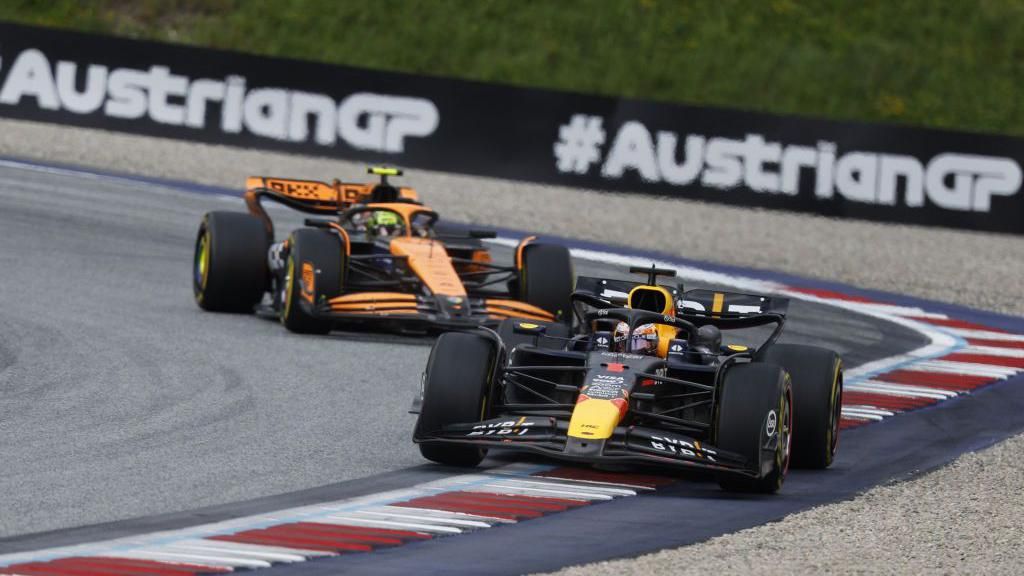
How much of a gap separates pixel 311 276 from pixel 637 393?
564 centimetres

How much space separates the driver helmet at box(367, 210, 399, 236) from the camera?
1638cm

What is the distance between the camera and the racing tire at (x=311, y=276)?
15.3 meters

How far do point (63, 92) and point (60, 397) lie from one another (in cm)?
1585

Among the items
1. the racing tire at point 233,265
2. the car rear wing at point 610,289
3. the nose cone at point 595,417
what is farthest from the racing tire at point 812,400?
the racing tire at point 233,265

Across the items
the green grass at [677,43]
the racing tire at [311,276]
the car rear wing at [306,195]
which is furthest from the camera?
the green grass at [677,43]

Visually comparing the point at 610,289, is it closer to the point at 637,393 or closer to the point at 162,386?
the point at 637,393

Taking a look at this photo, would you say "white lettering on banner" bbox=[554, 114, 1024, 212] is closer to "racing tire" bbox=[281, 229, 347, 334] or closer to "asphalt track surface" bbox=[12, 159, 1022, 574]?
"asphalt track surface" bbox=[12, 159, 1022, 574]

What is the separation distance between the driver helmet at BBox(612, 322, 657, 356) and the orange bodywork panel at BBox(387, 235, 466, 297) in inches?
184

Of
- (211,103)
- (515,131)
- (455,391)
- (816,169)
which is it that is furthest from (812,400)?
(211,103)

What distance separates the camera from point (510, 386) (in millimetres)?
10812

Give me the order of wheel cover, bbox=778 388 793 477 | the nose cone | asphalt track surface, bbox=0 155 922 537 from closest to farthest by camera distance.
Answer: asphalt track surface, bbox=0 155 922 537, the nose cone, wheel cover, bbox=778 388 793 477

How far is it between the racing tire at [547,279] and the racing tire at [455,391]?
5.68m

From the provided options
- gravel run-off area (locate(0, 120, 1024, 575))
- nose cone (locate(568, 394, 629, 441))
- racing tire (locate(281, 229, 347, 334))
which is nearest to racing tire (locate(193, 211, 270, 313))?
racing tire (locate(281, 229, 347, 334))

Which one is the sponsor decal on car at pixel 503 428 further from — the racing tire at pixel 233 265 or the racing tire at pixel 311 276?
the racing tire at pixel 233 265
